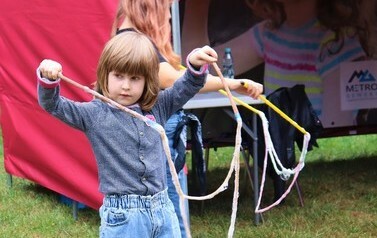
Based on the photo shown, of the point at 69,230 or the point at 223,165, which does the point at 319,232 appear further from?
the point at 223,165

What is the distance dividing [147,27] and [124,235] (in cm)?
102

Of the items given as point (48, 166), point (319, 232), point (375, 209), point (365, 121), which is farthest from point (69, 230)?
point (365, 121)

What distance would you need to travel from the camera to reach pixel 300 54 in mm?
7488

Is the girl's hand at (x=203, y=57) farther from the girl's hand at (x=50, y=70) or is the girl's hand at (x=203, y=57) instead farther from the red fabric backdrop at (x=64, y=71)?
the red fabric backdrop at (x=64, y=71)

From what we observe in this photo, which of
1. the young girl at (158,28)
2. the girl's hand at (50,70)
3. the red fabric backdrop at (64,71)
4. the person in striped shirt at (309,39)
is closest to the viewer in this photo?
the girl's hand at (50,70)

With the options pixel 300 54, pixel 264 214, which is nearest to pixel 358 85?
pixel 300 54

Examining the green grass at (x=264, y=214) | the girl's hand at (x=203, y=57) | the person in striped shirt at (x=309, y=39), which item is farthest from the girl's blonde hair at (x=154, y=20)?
the person in striped shirt at (x=309, y=39)

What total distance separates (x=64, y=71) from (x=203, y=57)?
2.59 m

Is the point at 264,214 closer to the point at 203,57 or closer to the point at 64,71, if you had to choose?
the point at 64,71

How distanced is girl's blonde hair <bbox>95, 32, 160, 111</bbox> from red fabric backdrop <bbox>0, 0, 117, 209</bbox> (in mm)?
2095

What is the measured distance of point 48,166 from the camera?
5750mm

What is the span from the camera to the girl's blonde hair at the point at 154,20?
138 inches

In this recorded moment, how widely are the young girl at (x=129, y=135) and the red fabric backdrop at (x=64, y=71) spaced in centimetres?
211

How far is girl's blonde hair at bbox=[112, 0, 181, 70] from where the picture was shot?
351 cm
